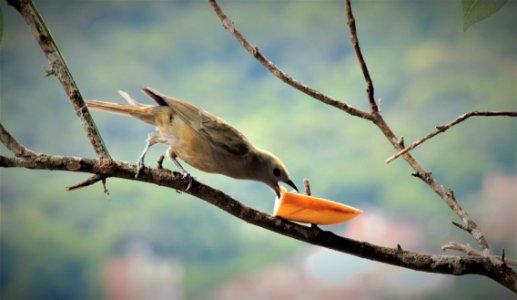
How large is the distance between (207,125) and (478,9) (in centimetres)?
122

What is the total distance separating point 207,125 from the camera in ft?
6.21

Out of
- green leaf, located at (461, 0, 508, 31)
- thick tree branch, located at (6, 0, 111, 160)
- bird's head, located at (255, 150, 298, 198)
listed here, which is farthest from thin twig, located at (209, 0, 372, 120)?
green leaf, located at (461, 0, 508, 31)

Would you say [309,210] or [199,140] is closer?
[309,210]

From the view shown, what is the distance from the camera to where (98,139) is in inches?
51.1

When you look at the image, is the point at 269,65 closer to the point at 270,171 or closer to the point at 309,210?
the point at 309,210

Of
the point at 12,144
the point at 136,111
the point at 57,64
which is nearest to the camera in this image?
the point at 12,144

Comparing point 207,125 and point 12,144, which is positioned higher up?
point 207,125

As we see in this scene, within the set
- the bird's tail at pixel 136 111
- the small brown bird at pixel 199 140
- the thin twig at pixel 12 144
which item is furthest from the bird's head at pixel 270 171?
the thin twig at pixel 12 144

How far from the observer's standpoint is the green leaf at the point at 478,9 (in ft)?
2.53

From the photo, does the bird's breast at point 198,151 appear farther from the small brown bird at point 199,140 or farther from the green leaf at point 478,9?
the green leaf at point 478,9

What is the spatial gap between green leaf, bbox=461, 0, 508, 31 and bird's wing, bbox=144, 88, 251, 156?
1.15 metres

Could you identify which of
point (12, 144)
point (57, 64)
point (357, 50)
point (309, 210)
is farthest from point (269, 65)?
point (12, 144)

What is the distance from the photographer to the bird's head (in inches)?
76.4

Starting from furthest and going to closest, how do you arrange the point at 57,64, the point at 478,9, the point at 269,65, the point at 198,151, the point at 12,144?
the point at 198,151, the point at 269,65, the point at 57,64, the point at 12,144, the point at 478,9
